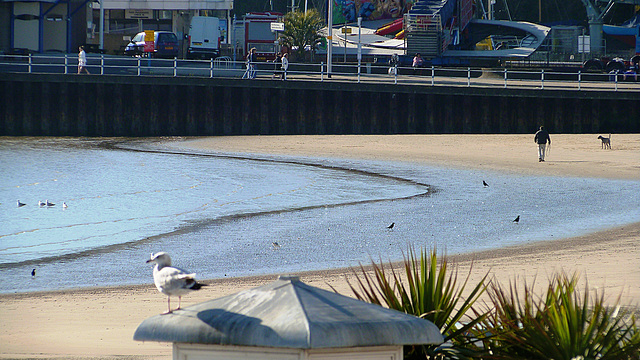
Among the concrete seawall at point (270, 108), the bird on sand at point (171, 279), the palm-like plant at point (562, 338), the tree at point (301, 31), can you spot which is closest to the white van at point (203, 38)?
the tree at point (301, 31)

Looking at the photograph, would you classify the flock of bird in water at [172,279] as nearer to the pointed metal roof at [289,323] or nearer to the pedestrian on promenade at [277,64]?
the pointed metal roof at [289,323]

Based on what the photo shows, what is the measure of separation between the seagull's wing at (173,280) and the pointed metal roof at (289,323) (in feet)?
3.08

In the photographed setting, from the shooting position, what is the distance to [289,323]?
3.57m

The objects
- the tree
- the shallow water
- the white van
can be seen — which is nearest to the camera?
the shallow water

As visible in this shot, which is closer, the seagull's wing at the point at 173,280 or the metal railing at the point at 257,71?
the seagull's wing at the point at 173,280

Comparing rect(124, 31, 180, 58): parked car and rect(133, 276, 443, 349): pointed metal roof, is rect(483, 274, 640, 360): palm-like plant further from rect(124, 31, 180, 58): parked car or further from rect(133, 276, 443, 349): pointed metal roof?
rect(124, 31, 180, 58): parked car

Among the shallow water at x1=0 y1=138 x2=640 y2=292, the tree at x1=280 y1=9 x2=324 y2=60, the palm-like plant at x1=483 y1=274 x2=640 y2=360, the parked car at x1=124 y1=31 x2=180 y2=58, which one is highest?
the tree at x1=280 y1=9 x2=324 y2=60

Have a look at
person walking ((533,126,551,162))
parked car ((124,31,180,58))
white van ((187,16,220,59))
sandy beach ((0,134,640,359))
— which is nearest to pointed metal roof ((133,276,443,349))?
sandy beach ((0,134,640,359))

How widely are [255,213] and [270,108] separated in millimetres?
17123

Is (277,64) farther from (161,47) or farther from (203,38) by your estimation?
(203,38)

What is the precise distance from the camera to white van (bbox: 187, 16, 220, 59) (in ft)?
157

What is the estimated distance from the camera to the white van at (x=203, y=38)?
4794 cm

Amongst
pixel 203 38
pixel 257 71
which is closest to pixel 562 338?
pixel 257 71

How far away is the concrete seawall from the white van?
1285cm
